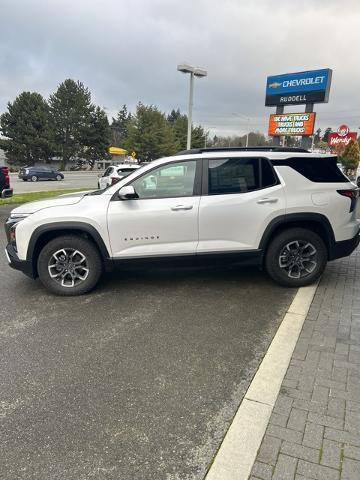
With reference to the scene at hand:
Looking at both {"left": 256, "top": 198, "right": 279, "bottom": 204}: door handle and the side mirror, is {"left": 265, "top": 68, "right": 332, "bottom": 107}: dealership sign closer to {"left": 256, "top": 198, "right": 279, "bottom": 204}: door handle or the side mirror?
{"left": 256, "top": 198, "right": 279, "bottom": 204}: door handle

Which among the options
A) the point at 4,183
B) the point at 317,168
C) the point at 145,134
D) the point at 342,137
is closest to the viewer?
the point at 317,168

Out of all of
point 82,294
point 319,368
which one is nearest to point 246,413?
point 319,368

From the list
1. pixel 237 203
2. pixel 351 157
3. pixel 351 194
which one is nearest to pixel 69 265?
pixel 237 203

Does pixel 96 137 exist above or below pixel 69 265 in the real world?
above

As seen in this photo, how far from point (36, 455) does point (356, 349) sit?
9.03 feet

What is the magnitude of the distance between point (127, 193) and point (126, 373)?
83.6 inches

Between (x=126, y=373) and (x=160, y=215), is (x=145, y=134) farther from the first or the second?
(x=126, y=373)

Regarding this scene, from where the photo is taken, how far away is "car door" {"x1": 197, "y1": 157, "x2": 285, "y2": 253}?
450cm

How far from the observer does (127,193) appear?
4.26m

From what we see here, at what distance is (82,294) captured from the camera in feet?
15.0

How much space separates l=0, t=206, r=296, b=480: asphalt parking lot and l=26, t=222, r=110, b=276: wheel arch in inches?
21.5

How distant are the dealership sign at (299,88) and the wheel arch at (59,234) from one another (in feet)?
70.9

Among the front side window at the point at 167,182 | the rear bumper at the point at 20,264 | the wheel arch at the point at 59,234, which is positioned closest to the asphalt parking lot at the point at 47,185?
the rear bumper at the point at 20,264

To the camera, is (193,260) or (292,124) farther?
(292,124)
